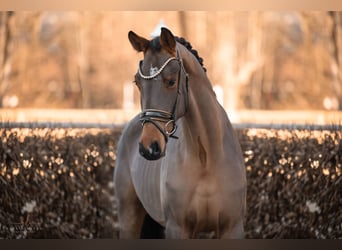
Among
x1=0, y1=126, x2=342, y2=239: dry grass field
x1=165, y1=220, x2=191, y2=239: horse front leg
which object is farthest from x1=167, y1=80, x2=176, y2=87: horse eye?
x1=0, y1=126, x2=342, y2=239: dry grass field

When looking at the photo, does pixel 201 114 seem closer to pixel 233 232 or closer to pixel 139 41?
pixel 139 41

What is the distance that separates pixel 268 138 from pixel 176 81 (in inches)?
101

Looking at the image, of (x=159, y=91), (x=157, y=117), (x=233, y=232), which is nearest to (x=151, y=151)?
(x=157, y=117)

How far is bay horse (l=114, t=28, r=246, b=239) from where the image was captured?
2.89 metres

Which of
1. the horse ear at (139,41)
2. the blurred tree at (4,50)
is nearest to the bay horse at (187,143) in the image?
the horse ear at (139,41)

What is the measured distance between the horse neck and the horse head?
19 cm

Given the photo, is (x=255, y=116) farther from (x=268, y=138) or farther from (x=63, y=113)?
(x=63, y=113)

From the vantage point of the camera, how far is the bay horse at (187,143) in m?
2.89

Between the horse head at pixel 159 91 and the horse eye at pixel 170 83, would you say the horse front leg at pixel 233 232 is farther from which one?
the horse eye at pixel 170 83

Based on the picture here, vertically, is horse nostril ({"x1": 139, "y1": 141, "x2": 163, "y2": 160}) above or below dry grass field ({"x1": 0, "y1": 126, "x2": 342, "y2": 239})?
above

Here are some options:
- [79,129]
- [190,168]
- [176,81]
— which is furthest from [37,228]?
[176,81]

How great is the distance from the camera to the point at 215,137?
3.25 metres

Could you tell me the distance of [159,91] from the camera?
114 inches

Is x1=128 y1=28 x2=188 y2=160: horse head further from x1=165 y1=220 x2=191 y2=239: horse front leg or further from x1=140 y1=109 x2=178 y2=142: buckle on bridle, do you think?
x1=165 y1=220 x2=191 y2=239: horse front leg
